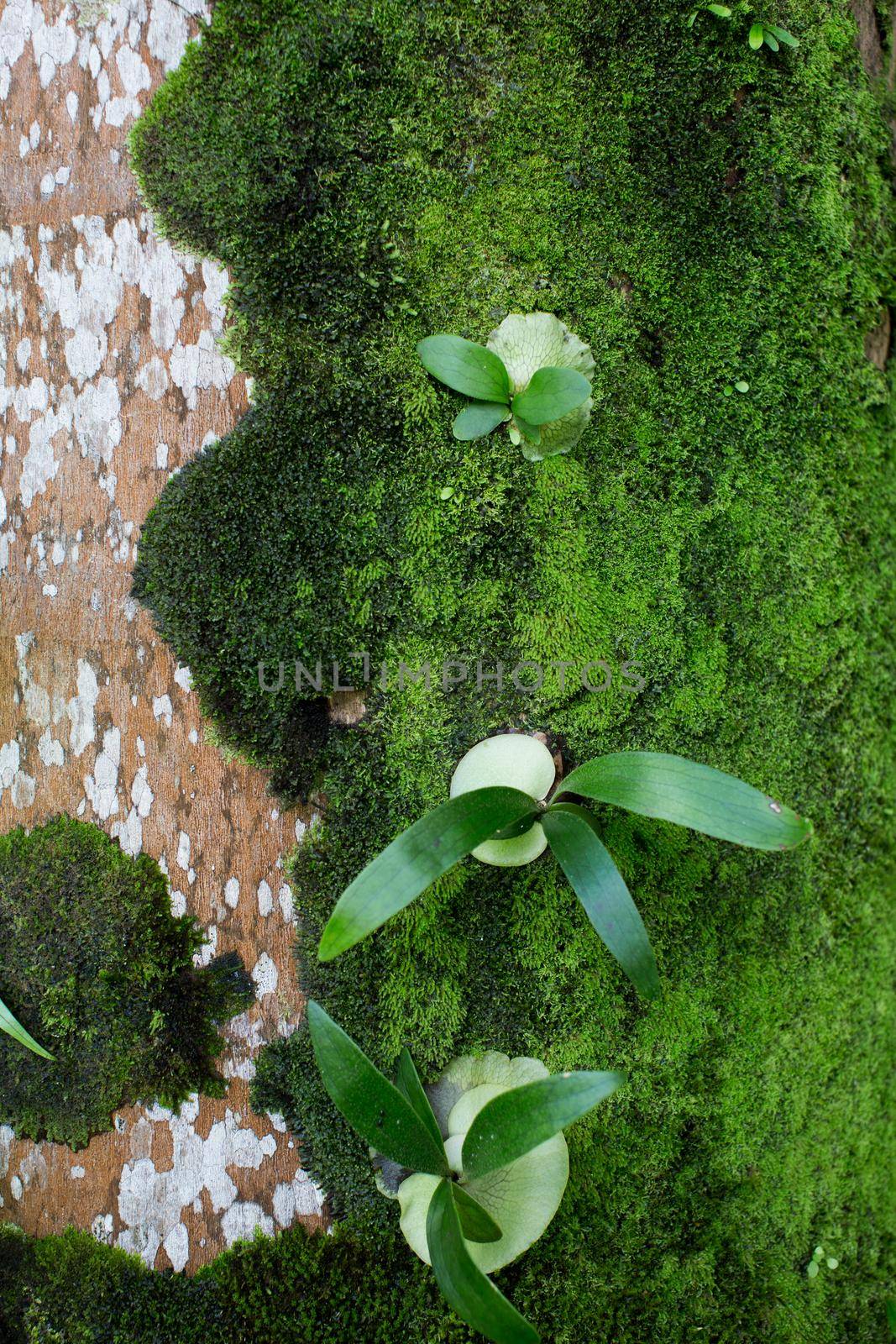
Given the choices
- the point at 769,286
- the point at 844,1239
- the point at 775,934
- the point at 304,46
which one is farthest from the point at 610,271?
the point at 844,1239

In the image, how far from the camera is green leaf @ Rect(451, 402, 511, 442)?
58.9 inches

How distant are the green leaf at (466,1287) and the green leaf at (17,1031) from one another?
0.73 metres

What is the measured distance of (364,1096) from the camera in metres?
1.25

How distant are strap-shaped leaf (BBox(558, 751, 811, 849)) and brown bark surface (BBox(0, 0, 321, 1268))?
0.58m

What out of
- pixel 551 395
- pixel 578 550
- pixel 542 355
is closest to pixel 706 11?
pixel 542 355

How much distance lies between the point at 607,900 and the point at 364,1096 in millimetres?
469

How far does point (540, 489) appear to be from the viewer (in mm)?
1545

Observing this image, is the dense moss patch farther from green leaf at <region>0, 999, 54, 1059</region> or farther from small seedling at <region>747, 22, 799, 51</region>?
green leaf at <region>0, 999, 54, 1059</region>

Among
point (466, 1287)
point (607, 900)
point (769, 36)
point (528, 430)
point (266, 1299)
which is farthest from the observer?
point (769, 36)

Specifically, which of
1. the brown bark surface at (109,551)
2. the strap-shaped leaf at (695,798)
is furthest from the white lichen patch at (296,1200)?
the strap-shaped leaf at (695,798)

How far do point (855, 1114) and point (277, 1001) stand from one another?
1.20 m

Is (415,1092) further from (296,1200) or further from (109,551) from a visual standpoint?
(109,551)

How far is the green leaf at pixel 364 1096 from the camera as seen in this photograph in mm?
1246

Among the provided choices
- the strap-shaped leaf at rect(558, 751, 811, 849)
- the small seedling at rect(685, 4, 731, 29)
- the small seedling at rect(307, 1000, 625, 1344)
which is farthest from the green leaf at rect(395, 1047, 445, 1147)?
the small seedling at rect(685, 4, 731, 29)
